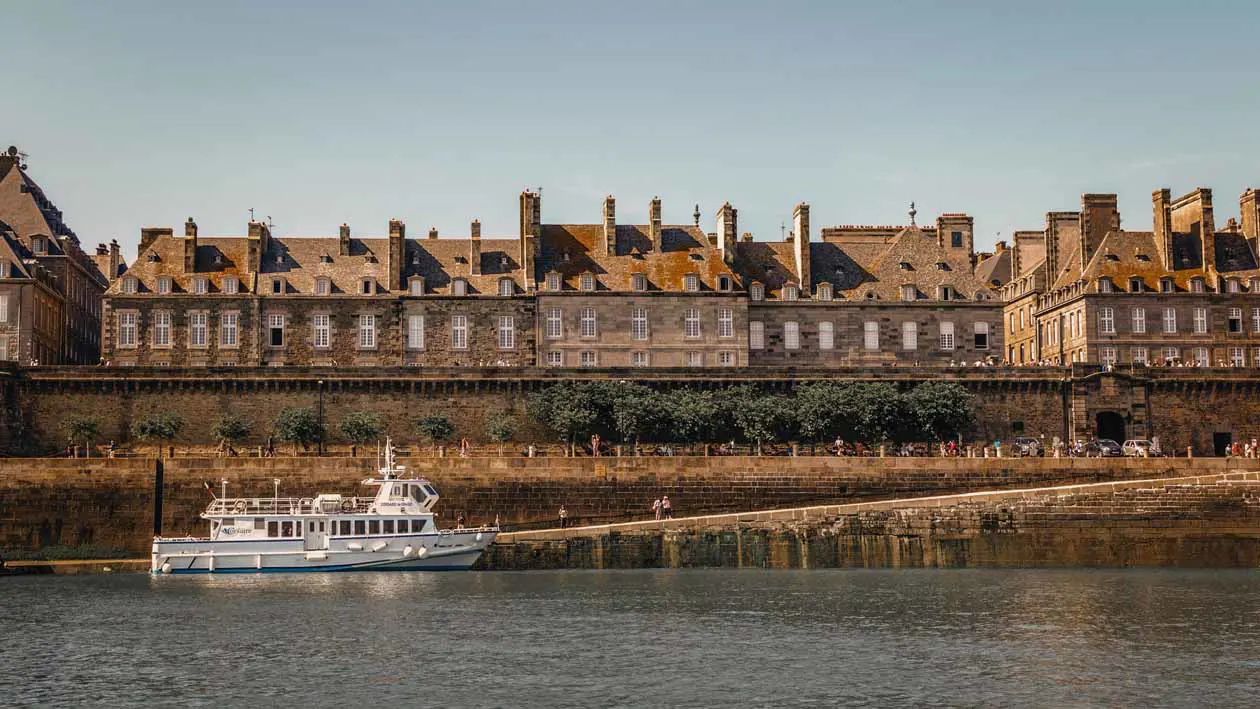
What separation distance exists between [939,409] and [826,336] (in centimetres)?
1048

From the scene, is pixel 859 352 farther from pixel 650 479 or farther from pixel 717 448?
pixel 650 479

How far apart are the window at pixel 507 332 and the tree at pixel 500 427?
19.2ft

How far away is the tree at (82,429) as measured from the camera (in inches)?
2680

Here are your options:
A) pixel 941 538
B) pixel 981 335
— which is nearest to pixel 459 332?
pixel 981 335

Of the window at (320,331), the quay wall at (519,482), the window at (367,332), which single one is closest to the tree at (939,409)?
the quay wall at (519,482)

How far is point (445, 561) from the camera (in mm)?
54562

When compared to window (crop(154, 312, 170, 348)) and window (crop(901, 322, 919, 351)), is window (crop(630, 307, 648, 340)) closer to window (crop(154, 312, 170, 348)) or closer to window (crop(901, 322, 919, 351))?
window (crop(901, 322, 919, 351))

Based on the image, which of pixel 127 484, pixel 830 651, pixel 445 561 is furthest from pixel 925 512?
pixel 127 484

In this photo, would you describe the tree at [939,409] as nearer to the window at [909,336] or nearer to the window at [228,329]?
the window at [909,336]

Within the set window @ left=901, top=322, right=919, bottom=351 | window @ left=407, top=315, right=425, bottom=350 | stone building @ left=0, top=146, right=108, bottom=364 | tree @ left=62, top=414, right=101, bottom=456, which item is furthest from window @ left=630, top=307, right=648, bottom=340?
stone building @ left=0, top=146, right=108, bottom=364

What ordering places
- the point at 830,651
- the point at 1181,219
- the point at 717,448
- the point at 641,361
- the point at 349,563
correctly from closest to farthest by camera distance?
1. the point at 830,651
2. the point at 349,563
3. the point at 717,448
4. the point at 641,361
5. the point at 1181,219

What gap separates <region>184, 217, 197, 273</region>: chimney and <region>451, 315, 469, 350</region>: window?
12764mm

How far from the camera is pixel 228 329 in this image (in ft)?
246

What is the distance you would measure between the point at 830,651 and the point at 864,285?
44.6 metres
